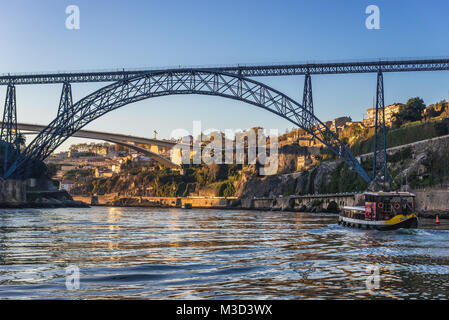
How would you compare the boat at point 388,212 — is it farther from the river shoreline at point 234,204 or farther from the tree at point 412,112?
the tree at point 412,112

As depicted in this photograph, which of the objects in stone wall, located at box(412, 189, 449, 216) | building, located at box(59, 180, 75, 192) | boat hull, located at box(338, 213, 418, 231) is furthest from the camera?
building, located at box(59, 180, 75, 192)

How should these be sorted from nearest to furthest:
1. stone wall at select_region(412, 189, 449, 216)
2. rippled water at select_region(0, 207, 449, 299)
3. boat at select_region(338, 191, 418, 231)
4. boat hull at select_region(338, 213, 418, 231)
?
rippled water at select_region(0, 207, 449, 299)
boat hull at select_region(338, 213, 418, 231)
boat at select_region(338, 191, 418, 231)
stone wall at select_region(412, 189, 449, 216)

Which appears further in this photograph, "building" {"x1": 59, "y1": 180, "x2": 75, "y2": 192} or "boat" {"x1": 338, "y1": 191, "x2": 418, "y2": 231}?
"building" {"x1": 59, "y1": 180, "x2": 75, "y2": 192}

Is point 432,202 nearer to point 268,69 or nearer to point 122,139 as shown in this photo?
point 268,69

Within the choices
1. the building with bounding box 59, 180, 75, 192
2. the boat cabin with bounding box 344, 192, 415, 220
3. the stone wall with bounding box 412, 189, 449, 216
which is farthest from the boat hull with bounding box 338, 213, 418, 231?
the building with bounding box 59, 180, 75, 192

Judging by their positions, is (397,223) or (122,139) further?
(122,139)

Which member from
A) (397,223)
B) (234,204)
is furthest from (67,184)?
(397,223)

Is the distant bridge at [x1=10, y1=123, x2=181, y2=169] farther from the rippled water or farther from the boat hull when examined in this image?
the boat hull

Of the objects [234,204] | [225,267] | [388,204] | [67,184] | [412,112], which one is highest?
[412,112]

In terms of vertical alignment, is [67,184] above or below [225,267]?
above

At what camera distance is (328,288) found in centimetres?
1566

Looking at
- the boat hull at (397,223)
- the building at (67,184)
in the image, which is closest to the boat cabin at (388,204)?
the boat hull at (397,223)
